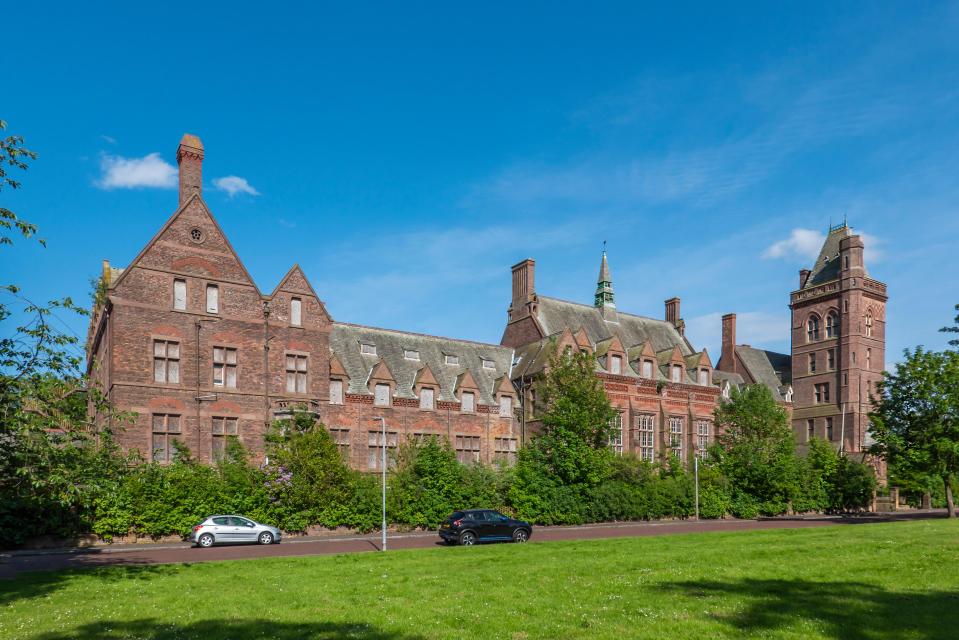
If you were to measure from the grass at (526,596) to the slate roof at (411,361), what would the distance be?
25165 mm

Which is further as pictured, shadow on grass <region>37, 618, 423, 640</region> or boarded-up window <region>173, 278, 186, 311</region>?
→ boarded-up window <region>173, 278, 186, 311</region>

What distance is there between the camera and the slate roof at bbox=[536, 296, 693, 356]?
65.4 metres

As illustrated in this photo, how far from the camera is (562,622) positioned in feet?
51.9

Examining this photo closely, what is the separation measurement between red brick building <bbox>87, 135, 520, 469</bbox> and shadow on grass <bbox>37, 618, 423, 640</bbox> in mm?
25721

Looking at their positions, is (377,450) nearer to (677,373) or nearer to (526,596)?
(677,373)

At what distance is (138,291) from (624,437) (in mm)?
37937

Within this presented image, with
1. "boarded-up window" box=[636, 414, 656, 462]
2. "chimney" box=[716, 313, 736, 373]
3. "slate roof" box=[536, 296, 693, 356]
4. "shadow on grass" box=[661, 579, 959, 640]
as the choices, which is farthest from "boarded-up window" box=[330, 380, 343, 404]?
"chimney" box=[716, 313, 736, 373]

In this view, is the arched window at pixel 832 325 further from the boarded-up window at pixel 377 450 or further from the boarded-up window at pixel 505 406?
the boarded-up window at pixel 377 450

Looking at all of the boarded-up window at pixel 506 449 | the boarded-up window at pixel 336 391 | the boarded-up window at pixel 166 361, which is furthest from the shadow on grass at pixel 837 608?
the boarded-up window at pixel 506 449

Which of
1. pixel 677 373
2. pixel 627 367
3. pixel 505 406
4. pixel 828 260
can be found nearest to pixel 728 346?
pixel 828 260

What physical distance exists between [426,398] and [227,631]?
38.5 metres

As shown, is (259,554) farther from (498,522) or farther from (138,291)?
(138,291)

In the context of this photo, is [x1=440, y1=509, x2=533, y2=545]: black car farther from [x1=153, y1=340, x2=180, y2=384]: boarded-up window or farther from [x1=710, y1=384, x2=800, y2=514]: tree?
[x1=710, y1=384, x2=800, y2=514]: tree

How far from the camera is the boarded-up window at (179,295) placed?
146 feet
